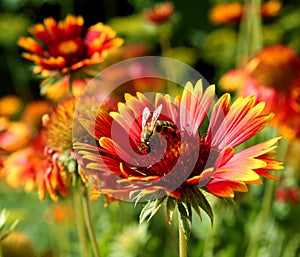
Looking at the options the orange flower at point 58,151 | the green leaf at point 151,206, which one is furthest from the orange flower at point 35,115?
the green leaf at point 151,206

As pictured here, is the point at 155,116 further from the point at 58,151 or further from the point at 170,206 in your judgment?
the point at 58,151

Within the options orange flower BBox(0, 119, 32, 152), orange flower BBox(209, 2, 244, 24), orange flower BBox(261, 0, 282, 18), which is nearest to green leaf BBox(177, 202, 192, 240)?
orange flower BBox(0, 119, 32, 152)

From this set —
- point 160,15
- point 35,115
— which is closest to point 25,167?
point 35,115

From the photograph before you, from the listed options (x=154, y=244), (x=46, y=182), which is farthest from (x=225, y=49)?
(x=46, y=182)

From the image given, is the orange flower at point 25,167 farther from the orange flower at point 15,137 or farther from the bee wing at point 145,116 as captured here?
the bee wing at point 145,116

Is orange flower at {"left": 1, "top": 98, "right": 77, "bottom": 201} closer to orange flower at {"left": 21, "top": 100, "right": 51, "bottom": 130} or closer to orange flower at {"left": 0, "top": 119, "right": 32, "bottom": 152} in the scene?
orange flower at {"left": 0, "top": 119, "right": 32, "bottom": 152}

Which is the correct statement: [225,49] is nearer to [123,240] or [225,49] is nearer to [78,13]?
[78,13]
